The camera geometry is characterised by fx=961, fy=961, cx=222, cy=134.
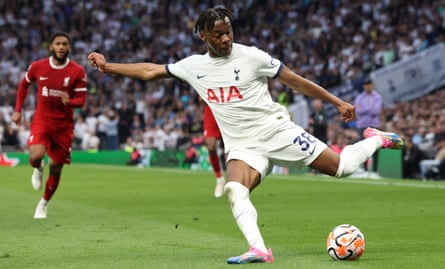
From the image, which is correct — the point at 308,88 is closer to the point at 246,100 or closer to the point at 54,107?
the point at 246,100

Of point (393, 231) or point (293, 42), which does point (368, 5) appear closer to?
point (293, 42)

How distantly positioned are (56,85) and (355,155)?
5606 mm

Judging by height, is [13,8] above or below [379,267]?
above

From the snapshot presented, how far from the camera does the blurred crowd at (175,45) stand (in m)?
34.2

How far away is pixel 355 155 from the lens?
356 inches

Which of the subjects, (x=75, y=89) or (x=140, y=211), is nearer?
(x=75, y=89)

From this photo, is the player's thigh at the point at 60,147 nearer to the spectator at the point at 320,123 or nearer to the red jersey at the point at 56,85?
the red jersey at the point at 56,85

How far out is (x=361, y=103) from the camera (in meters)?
22.8

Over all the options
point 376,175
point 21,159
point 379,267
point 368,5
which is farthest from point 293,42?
point 379,267

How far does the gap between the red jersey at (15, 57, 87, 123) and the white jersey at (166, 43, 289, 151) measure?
4687 millimetres

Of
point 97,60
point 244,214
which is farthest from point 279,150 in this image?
point 97,60

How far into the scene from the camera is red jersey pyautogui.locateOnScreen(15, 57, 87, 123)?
1327 cm

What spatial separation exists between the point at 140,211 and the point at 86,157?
69.1ft

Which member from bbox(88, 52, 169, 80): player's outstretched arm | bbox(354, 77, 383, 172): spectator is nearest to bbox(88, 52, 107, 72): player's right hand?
bbox(88, 52, 169, 80): player's outstretched arm
